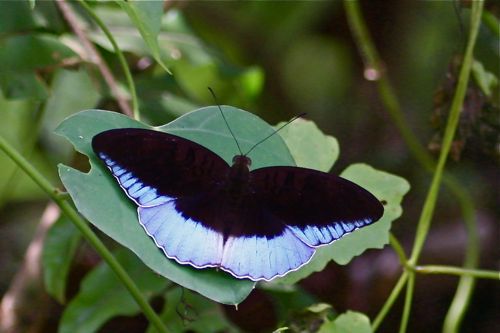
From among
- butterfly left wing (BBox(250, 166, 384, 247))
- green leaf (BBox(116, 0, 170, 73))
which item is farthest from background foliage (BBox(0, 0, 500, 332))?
butterfly left wing (BBox(250, 166, 384, 247))

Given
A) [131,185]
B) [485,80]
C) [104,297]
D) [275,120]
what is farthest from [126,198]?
[275,120]

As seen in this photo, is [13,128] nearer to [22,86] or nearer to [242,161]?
[22,86]

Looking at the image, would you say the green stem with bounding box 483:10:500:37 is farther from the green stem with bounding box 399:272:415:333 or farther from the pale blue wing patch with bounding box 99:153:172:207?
the pale blue wing patch with bounding box 99:153:172:207

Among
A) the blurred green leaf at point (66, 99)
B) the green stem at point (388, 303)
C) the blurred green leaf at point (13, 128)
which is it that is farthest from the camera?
the blurred green leaf at point (13, 128)

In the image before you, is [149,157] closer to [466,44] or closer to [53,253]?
[53,253]

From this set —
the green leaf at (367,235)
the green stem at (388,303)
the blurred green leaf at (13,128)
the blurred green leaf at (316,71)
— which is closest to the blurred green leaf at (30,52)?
the blurred green leaf at (13,128)

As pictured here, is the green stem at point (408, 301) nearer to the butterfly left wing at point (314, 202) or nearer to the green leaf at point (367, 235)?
the green leaf at point (367, 235)

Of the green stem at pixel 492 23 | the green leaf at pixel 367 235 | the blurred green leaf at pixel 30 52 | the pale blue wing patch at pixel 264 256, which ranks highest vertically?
the green stem at pixel 492 23
